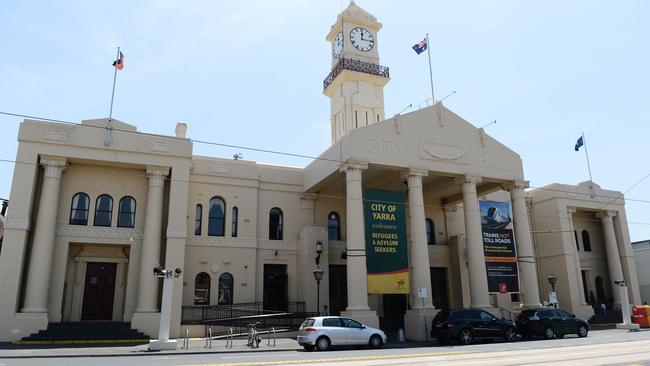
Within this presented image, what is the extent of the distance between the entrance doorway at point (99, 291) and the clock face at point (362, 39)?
89.3 feet

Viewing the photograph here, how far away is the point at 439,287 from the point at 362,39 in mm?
22406

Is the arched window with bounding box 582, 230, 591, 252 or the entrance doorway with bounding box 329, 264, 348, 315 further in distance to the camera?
the arched window with bounding box 582, 230, 591, 252

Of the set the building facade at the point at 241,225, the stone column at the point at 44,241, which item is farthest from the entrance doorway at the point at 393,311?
the stone column at the point at 44,241

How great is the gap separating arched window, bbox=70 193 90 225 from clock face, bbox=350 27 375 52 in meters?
26.0

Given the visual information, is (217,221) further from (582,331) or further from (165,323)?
(582,331)

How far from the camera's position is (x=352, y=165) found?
86.7 ft

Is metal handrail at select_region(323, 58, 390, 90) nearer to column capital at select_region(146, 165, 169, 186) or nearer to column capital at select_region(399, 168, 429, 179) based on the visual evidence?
column capital at select_region(399, 168, 429, 179)

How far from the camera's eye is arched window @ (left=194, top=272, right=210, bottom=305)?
27297 millimetres

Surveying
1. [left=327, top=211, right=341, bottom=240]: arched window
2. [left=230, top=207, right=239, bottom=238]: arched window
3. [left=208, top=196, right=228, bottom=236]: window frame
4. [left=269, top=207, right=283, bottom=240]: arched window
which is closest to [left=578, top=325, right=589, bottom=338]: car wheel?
[left=327, top=211, right=341, bottom=240]: arched window

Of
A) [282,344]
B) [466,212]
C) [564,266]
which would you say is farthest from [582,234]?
[282,344]

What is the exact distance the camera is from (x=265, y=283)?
29656 millimetres

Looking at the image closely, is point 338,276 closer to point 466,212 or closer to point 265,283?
Answer: point 265,283

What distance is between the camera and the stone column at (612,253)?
126 feet

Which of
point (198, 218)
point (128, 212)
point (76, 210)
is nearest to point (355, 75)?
point (198, 218)
